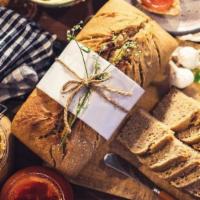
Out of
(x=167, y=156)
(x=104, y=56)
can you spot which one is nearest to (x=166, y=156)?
(x=167, y=156)

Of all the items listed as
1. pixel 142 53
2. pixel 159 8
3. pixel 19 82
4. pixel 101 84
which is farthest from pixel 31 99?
pixel 159 8

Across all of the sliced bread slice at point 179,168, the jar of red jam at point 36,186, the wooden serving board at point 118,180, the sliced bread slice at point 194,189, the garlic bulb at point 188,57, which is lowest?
the jar of red jam at point 36,186

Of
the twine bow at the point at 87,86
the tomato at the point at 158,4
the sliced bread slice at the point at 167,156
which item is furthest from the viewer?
the tomato at the point at 158,4

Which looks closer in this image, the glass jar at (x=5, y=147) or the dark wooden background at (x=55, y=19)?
the glass jar at (x=5, y=147)

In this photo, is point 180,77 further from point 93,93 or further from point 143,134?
point 93,93

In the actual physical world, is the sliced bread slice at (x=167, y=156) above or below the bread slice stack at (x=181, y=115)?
below

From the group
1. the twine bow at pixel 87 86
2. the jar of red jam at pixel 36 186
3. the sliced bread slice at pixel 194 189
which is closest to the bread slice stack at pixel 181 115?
the sliced bread slice at pixel 194 189

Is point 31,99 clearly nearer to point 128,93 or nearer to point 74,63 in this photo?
point 74,63

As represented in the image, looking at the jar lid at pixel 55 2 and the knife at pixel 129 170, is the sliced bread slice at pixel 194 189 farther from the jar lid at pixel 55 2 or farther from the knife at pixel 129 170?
the jar lid at pixel 55 2
